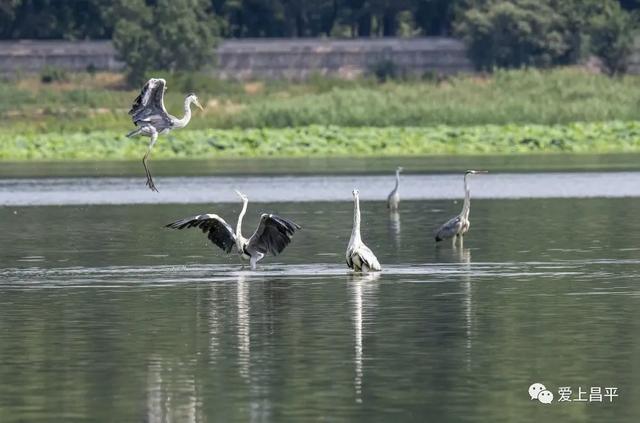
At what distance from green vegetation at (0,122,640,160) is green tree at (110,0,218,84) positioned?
18077 millimetres

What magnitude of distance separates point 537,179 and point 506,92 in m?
27.7

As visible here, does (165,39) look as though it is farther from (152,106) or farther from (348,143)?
(152,106)

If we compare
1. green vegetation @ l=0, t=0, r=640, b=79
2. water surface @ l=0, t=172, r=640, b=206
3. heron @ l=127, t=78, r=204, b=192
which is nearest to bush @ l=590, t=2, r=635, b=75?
green vegetation @ l=0, t=0, r=640, b=79

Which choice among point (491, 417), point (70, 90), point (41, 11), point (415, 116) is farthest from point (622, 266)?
point (41, 11)

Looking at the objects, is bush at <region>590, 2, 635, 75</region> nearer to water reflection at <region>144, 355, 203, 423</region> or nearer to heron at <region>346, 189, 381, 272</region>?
heron at <region>346, 189, 381, 272</region>

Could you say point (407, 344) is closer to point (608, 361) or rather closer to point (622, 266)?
point (608, 361)

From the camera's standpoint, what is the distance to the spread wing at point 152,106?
27.3 metres

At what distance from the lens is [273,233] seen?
23891 mm

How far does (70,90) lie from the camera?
272 ft

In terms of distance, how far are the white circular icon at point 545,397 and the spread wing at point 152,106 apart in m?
13.5

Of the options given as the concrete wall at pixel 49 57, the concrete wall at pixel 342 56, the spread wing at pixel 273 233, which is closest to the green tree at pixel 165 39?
the concrete wall at pixel 49 57

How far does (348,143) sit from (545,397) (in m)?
51.0

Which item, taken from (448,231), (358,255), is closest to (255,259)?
(358,255)

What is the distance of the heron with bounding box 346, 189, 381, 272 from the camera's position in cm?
2323
